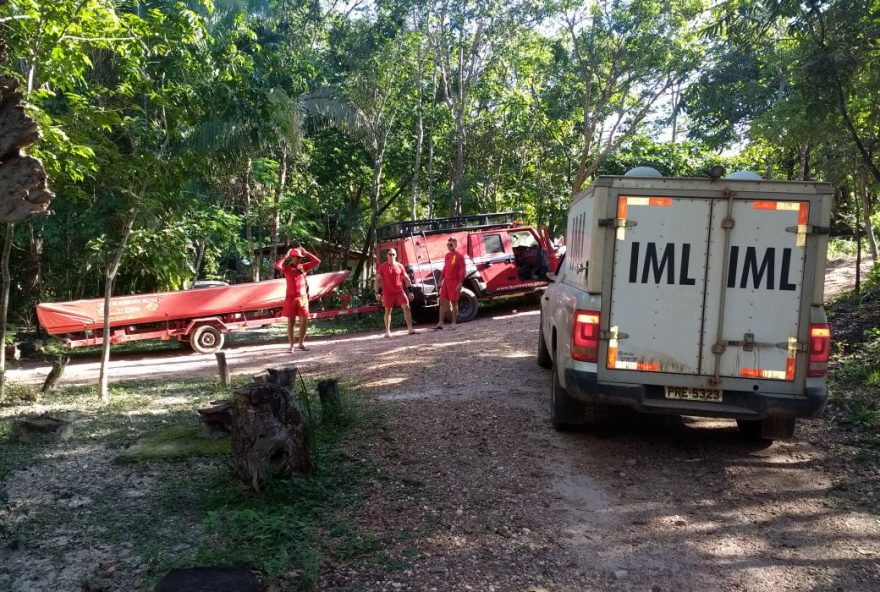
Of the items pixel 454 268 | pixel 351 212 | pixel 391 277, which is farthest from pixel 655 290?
pixel 351 212

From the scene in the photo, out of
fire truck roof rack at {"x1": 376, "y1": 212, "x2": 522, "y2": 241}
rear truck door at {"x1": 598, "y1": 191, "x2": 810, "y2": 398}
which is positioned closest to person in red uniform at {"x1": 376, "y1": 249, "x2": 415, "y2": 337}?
fire truck roof rack at {"x1": 376, "y1": 212, "x2": 522, "y2": 241}

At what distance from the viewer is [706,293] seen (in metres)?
5.01

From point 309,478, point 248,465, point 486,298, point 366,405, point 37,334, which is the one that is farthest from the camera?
point 486,298

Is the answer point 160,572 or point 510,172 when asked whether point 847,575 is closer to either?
point 160,572

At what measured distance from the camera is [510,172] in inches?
974

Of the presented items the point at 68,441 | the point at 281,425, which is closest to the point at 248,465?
the point at 281,425

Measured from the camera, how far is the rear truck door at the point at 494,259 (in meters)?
15.5

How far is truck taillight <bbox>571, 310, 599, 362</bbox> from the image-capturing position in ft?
16.6

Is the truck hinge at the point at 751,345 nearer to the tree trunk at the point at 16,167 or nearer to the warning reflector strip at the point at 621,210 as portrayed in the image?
the warning reflector strip at the point at 621,210

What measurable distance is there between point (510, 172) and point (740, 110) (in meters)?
9.00

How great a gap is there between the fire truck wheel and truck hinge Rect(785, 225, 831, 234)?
1031cm

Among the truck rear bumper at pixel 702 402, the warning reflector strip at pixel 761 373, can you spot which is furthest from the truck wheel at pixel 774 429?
the warning reflector strip at pixel 761 373

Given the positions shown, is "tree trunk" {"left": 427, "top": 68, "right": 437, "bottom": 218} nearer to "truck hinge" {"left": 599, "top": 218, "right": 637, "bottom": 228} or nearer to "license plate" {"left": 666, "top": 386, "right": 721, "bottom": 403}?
"truck hinge" {"left": 599, "top": 218, "right": 637, "bottom": 228}

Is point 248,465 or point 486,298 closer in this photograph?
point 248,465
